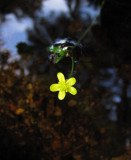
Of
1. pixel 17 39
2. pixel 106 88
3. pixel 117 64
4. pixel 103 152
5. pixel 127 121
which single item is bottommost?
pixel 103 152

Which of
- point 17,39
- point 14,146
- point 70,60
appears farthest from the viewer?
point 17,39

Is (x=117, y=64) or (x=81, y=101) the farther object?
(x=117, y=64)

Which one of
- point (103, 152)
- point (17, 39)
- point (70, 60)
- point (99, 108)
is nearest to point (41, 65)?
point (17, 39)

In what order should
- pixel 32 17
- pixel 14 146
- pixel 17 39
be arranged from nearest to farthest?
1. pixel 14 146
2. pixel 17 39
3. pixel 32 17

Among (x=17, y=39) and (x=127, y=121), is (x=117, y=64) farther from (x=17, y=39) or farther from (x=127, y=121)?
(x=17, y=39)

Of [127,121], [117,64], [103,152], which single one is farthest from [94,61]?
[103,152]

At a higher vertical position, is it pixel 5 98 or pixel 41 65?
pixel 41 65

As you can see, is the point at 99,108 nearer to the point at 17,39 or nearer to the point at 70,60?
the point at 70,60
